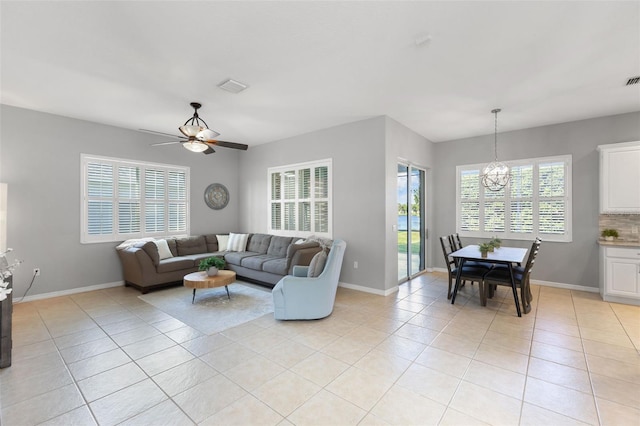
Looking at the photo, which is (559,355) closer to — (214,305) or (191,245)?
(214,305)

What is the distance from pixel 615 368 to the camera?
2.53 metres

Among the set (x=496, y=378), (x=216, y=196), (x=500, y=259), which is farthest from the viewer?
(x=216, y=196)

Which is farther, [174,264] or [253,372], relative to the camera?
[174,264]

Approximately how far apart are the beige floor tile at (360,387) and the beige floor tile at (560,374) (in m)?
1.33

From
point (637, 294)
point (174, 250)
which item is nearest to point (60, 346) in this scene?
point (174, 250)

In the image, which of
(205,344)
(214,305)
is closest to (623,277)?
(205,344)

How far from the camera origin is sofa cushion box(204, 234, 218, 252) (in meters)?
6.30

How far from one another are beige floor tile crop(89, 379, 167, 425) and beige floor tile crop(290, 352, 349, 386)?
109cm

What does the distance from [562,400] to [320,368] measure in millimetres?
1859

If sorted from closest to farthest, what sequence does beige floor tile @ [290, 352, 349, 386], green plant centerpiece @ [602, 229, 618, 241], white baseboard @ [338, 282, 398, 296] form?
beige floor tile @ [290, 352, 349, 386], green plant centerpiece @ [602, 229, 618, 241], white baseboard @ [338, 282, 398, 296]

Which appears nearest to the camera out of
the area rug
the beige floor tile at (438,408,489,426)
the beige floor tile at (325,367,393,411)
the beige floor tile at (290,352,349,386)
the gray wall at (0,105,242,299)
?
the beige floor tile at (438,408,489,426)

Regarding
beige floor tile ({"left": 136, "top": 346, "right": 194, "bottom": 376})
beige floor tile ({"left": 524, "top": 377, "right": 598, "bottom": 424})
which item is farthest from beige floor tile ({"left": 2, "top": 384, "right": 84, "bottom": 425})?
beige floor tile ({"left": 524, "top": 377, "right": 598, "bottom": 424})

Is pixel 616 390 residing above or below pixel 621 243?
below

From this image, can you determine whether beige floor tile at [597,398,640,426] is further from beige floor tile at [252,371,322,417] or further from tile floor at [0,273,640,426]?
beige floor tile at [252,371,322,417]
